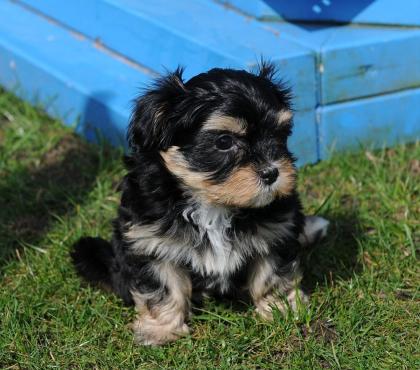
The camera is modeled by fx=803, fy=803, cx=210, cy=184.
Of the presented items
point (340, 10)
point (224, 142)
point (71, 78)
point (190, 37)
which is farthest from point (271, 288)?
point (71, 78)

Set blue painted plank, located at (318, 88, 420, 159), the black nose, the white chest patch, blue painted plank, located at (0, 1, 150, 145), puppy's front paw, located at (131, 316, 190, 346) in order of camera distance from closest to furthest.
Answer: the black nose, the white chest patch, puppy's front paw, located at (131, 316, 190, 346), blue painted plank, located at (318, 88, 420, 159), blue painted plank, located at (0, 1, 150, 145)

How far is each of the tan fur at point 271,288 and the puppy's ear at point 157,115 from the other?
0.76m

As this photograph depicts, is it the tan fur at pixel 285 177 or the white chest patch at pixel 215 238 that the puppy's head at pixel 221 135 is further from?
the white chest patch at pixel 215 238

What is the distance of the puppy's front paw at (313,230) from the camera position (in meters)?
4.30

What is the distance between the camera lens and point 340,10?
17.3ft

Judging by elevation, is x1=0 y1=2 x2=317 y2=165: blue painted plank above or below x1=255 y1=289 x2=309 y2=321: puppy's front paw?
above

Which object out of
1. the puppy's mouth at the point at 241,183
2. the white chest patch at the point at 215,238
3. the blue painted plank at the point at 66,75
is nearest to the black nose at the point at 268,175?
the puppy's mouth at the point at 241,183

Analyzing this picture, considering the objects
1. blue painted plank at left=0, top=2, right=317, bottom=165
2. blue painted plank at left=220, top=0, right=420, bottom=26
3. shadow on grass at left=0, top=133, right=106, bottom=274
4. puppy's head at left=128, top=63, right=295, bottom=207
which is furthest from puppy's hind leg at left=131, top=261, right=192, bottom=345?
blue painted plank at left=220, top=0, right=420, bottom=26

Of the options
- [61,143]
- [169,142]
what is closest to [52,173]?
[61,143]

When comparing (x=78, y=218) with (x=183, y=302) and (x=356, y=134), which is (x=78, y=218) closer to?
(x=183, y=302)

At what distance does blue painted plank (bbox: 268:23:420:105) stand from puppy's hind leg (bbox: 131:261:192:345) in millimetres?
1891

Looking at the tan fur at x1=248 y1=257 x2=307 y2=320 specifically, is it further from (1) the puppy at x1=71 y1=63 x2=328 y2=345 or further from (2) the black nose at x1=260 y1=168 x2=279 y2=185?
(2) the black nose at x1=260 y1=168 x2=279 y2=185

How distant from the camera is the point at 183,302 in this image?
3736mm

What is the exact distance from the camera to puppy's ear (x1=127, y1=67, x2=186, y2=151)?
11.0ft
